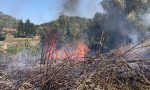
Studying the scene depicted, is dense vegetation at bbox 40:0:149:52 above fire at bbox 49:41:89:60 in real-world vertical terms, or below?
above

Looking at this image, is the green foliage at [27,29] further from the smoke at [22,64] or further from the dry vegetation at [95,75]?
the dry vegetation at [95,75]

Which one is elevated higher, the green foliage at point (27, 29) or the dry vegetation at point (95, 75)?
the green foliage at point (27, 29)

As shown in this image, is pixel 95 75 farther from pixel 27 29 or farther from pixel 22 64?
pixel 27 29

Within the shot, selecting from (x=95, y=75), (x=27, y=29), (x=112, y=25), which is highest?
(x=27, y=29)

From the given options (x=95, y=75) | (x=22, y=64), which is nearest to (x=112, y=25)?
(x=22, y=64)

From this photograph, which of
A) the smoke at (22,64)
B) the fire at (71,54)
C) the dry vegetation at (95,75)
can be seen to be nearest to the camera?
the dry vegetation at (95,75)

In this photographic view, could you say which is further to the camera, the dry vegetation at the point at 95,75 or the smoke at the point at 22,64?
the smoke at the point at 22,64

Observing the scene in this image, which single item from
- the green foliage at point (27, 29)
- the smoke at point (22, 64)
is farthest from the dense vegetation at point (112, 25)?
the smoke at point (22, 64)

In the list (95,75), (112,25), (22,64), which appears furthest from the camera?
(112,25)

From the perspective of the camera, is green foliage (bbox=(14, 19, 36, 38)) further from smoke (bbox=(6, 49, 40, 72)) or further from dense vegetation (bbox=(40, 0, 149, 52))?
smoke (bbox=(6, 49, 40, 72))

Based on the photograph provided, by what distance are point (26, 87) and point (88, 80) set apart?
121 centimetres

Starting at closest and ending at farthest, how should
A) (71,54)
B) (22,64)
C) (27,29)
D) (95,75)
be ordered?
(95,75) → (71,54) → (22,64) → (27,29)

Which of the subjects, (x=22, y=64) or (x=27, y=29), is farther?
(x=27, y=29)

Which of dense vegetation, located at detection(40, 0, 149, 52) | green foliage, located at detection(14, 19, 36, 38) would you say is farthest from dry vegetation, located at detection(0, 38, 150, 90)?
green foliage, located at detection(14, 19, 36, 38)
